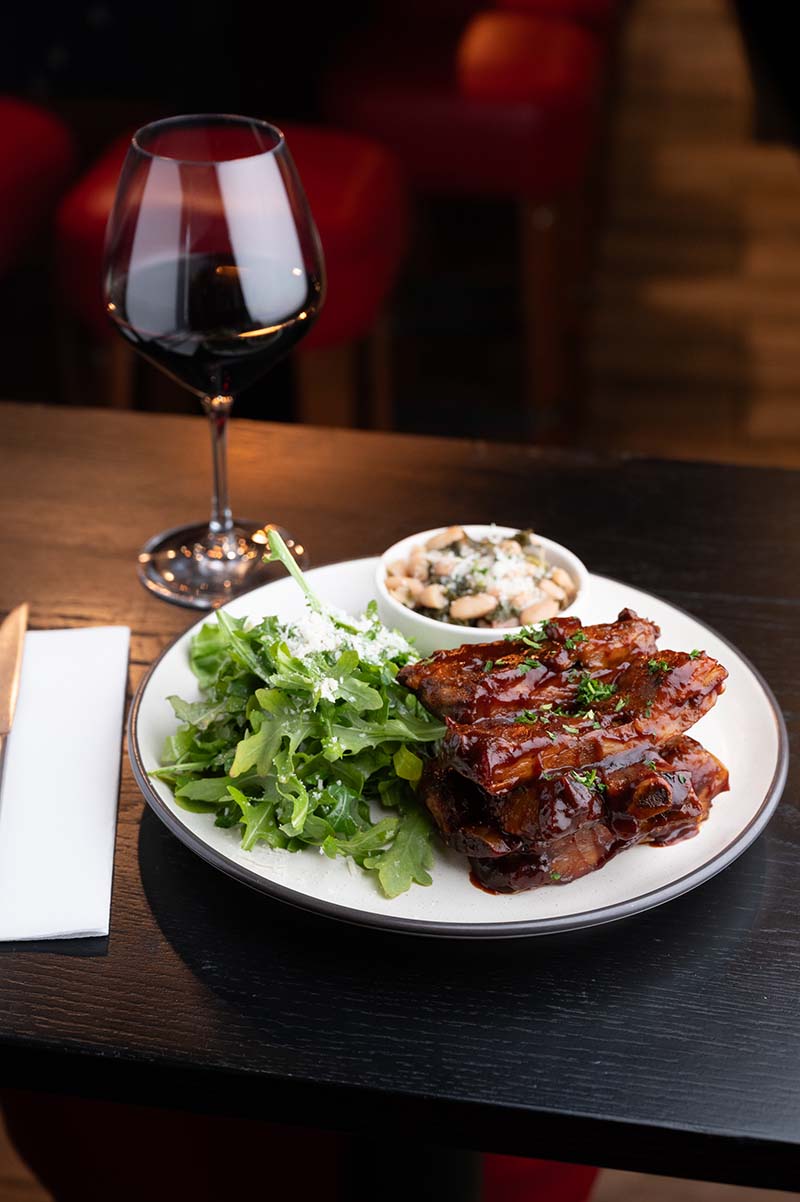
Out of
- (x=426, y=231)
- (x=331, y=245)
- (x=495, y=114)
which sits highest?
(x=495, y=114)

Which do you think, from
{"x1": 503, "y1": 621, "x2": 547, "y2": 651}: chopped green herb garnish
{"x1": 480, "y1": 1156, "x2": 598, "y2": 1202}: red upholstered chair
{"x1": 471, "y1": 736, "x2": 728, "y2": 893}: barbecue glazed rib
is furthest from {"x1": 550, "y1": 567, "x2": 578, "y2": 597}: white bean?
{"x1": 480, "y1": 1156, "x2": 598, "y2": 1202}: red upholstered chair

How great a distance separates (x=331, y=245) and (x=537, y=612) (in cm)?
157

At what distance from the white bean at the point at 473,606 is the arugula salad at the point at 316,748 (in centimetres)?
8

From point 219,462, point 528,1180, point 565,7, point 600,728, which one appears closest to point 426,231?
point 565,7

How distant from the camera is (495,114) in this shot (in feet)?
9.25

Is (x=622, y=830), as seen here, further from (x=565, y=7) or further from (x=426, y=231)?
(x=565, y=7)

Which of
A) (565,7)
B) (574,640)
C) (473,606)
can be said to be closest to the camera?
(574,640)

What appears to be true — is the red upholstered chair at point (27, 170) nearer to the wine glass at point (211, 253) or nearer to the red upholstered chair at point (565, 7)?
the red upholstered chair at point (565, 7)

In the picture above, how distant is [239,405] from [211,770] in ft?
6.70

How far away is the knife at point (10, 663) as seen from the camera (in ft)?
3.06

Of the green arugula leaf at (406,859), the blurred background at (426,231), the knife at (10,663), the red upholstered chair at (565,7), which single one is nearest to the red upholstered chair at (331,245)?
the blurred background at (426,231)

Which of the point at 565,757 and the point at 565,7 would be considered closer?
the point at 565,757

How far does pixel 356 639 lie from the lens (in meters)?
0.89

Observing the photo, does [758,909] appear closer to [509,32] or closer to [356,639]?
[356,639]
